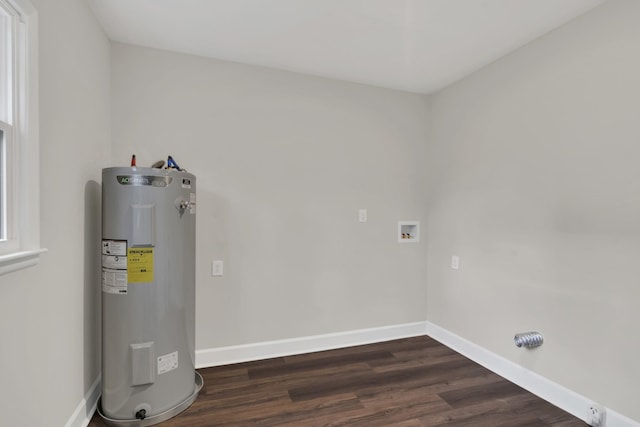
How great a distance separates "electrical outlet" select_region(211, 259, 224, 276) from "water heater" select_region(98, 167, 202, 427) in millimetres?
626

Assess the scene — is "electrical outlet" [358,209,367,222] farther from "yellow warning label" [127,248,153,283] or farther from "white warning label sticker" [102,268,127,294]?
"white warning label sticker" [102,268,127,294]

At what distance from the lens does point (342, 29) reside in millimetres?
2105

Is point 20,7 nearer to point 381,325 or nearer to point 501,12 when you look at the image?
point 501,12

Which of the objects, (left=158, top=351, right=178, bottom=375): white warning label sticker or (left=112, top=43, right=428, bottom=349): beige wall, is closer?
(left=158, top=351, right=178, bottom=375): white warning label sticker

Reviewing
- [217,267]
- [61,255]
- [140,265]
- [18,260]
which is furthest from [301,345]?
[18,260]

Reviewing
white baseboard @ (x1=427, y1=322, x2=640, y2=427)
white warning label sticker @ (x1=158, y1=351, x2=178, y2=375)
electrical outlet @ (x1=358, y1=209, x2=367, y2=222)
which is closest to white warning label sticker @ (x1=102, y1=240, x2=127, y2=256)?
white warning label sticker @ (x1=158, y1=351, x2=178, y2=375)

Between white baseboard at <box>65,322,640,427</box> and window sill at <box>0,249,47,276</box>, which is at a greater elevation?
window sill at <box>0,249,47,276</box>

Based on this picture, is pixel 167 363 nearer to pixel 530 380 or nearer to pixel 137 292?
pixel 137 292

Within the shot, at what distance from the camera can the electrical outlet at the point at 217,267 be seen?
2.52m

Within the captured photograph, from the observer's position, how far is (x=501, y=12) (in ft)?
6.30

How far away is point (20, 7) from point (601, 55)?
287 centimetres

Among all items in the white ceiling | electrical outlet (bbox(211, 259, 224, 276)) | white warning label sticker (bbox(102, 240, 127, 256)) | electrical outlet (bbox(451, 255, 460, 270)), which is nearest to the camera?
white warning label sticker (bbox(102, 240, 127, 256))

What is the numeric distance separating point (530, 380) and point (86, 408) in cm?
286

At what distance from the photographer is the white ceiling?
1.88 metres
